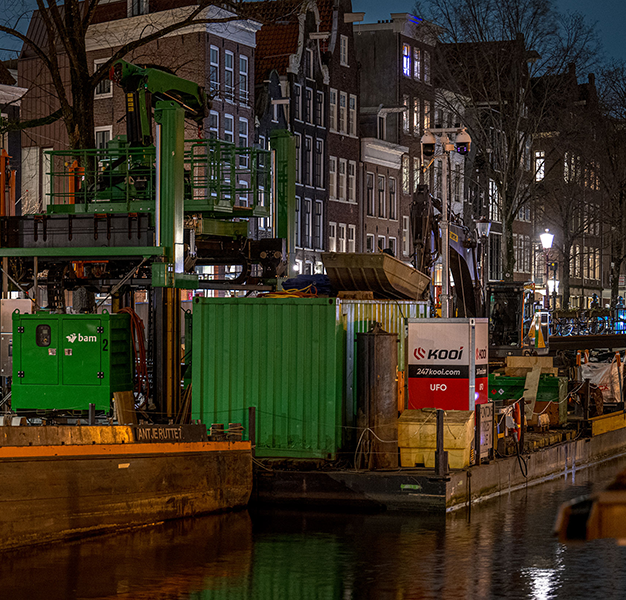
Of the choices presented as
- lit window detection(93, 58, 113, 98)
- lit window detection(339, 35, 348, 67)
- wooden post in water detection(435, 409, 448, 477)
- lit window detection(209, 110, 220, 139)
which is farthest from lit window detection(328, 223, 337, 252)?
wooden post in water detection(435, 409, 448, 477)

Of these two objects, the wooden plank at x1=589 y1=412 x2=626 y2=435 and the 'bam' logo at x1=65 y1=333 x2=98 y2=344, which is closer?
the 'bam' logo at x1=65 y1=333 x2=98 y2=344

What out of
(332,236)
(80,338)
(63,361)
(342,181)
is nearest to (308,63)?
(342,181)

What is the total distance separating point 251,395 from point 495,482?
449cm

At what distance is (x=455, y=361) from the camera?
19.5 metres

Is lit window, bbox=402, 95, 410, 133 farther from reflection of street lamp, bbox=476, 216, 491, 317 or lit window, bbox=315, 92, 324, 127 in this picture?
reflection of street lamp, bbox=476, 216, 491, 317

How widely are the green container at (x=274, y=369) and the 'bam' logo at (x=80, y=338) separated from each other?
66.1 inches

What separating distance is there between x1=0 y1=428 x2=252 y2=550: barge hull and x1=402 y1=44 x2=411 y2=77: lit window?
53.7m

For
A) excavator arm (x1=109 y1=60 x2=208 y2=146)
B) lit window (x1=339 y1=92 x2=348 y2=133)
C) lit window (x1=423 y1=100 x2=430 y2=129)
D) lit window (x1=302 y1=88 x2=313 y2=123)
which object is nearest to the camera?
excavator arm (x1=109 y1=60 x2=208 y2=146)

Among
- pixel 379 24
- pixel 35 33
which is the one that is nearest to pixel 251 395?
pixel 35 33

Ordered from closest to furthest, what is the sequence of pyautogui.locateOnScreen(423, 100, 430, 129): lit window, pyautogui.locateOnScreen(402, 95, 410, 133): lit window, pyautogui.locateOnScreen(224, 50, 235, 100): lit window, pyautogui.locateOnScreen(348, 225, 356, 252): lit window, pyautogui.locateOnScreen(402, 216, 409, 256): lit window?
1. pyautogui.locateOnScreen(224, 50, 235, 100): lit window
2. pyautogui.locateOnScreen(348, 225, 356, 252): lit window
3. pyautogui.locateOnScreen(402, 216, 409, 256): lit window
4. pyautogui.locateOnScreen(402, 95, 410, 133): lit window
5. pyautogui.locateOnScreen(423, 100, 430, 129): lit window

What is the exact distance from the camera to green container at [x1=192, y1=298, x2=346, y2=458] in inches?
743

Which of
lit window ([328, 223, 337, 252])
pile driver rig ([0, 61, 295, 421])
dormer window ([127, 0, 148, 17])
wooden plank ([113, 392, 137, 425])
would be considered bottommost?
wooden plank ([113, 392, 137, 425])

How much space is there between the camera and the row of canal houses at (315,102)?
51.1m

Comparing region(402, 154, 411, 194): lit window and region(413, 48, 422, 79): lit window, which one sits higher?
region(413, 48, 422, 79): lit window
